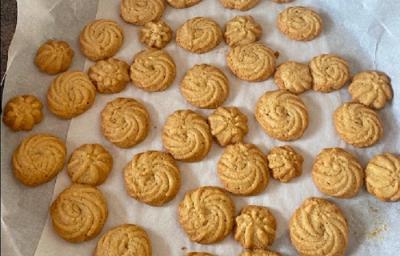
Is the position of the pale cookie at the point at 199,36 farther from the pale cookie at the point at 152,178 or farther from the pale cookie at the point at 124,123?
the pale cookie at the point at 152,178

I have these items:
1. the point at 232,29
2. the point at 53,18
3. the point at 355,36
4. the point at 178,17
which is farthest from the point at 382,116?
the point at 53,18

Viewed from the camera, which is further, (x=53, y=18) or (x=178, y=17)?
(x=178, y=17)

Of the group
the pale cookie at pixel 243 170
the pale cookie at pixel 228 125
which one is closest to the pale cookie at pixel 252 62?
the pale cookie at pixel 228 125

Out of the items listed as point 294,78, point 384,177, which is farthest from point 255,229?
point 294,78

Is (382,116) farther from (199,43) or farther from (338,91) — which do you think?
(199,43)

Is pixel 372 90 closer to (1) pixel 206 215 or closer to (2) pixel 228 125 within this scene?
(2) pixel 228 125

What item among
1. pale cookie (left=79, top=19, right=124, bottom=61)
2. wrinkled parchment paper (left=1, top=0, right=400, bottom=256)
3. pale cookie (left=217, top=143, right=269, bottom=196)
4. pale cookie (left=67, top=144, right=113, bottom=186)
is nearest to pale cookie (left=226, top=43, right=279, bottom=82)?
wrinkled parchment paper (left=1, top=0, right=400, bottom=256)

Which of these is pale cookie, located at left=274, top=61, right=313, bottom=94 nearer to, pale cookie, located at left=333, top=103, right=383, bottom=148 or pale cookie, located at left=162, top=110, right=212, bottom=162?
pale cookie, located at left=333, top=103, right=383, bottom=148
